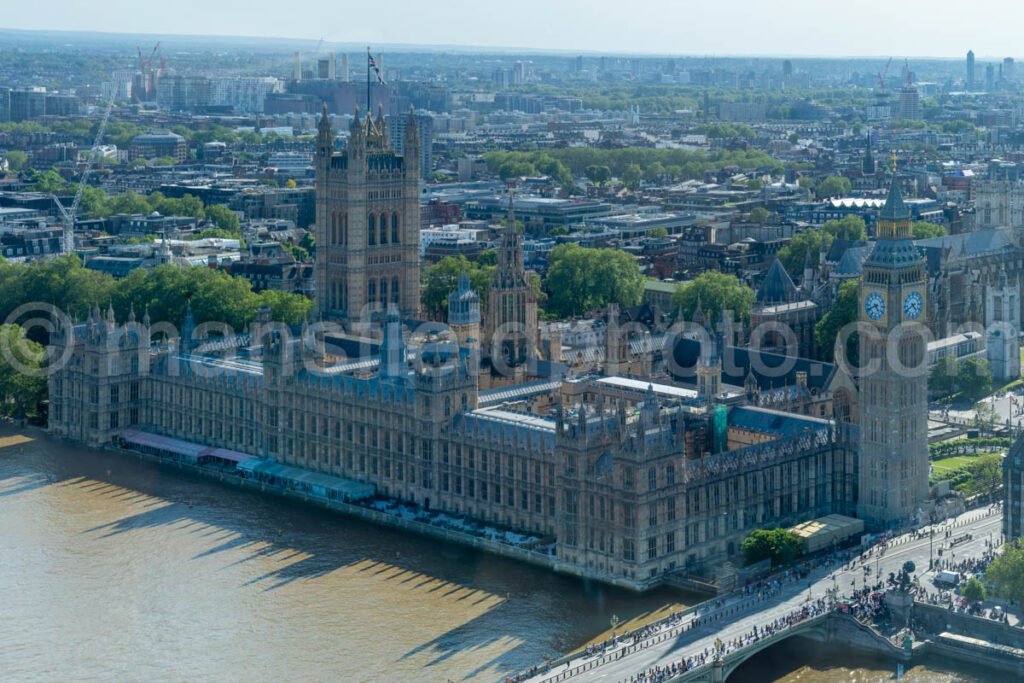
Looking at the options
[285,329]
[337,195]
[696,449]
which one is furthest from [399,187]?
[696,449]

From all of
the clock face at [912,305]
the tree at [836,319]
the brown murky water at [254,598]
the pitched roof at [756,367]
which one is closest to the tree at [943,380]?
the tree at [836,319]

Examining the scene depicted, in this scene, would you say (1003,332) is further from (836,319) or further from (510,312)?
(510,312)

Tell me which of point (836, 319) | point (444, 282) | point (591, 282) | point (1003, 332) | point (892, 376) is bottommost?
point (1003, 332)

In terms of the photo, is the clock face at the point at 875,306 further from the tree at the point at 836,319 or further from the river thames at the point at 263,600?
the tree at the point at 836,319

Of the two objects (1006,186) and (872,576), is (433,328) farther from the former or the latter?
(1006,186)

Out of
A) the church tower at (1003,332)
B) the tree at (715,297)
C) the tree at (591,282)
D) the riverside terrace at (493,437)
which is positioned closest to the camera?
the riverside terrace at (493,437)

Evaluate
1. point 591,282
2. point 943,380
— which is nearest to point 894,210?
point 943,380

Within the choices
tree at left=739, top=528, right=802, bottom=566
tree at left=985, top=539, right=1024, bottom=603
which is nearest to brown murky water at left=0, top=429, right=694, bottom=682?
tree at left=739, top=528, right=802, bottom=566
